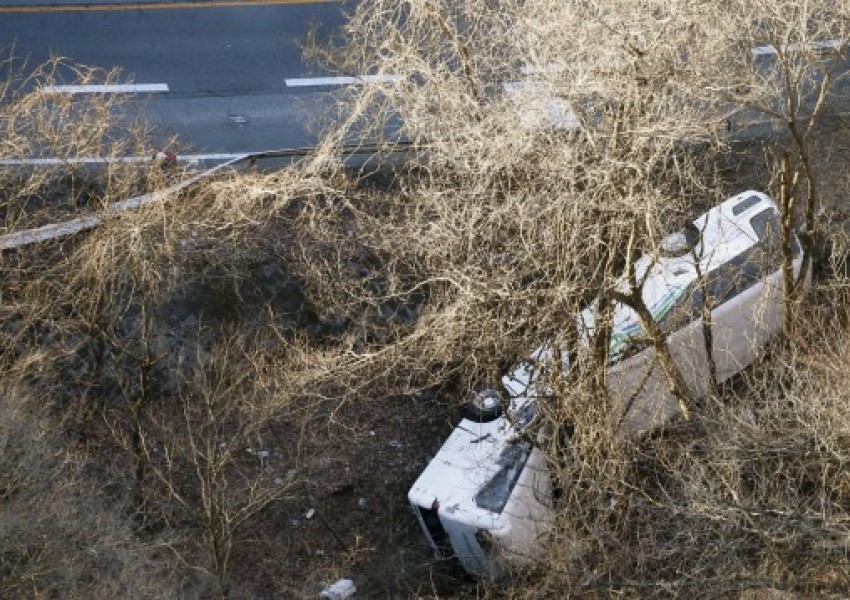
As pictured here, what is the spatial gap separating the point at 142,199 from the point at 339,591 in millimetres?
4927

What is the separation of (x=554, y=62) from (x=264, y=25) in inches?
328

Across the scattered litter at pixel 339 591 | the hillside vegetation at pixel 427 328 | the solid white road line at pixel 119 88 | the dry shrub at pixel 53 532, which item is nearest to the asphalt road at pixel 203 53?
the solid white road line at pixel 119 88

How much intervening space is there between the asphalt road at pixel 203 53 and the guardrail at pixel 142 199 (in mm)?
737

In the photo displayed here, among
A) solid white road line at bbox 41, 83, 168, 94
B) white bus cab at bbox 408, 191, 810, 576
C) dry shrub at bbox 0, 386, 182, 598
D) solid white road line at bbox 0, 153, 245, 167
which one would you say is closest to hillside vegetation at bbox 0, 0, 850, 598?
dry shrub at bbox 0, 386, 182, 598

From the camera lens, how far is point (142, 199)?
14.7 metres

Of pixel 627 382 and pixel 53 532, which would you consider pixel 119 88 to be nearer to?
pixel 53 532

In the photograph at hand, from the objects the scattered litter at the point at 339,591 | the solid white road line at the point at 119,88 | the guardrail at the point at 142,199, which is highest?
the solid white road line at the point at 119,88

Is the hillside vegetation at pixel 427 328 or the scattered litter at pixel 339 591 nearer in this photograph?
the hillside vegetation at pixel 427 328

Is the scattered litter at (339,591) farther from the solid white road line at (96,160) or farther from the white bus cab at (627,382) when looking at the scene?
the solid white road line at (96,160)

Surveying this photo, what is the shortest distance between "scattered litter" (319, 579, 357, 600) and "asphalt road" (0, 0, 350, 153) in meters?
6.07

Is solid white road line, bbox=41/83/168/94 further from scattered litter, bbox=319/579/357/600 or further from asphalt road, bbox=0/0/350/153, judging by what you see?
scattered litter, bbox=319/579/357/600

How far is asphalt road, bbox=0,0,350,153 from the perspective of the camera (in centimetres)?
1773

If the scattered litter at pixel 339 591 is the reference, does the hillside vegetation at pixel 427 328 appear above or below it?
above

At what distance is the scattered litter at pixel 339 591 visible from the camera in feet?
46.4
